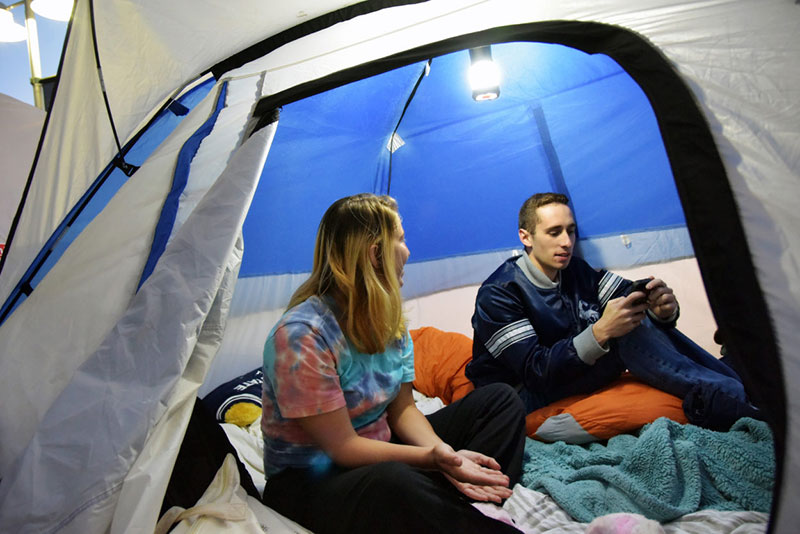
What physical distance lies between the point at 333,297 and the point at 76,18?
102 centimetres

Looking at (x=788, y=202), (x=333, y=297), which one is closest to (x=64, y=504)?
(x=333, y=297)

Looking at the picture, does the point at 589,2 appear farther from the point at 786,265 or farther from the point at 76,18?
the point at 76,18

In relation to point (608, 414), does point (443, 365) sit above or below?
above

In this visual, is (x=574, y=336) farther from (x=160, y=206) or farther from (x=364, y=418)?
(x=160, y=206)

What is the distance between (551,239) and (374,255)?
727 mm

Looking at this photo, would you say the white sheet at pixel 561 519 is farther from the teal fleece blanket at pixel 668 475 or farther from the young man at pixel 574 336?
the young man at pixel 574 336

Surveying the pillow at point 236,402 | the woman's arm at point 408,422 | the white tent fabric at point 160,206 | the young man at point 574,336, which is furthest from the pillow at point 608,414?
the pillow at point 236,402

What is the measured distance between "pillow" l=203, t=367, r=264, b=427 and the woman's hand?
757 mm

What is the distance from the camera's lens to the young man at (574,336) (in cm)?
123

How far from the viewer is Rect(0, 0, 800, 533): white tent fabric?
0.73 meters

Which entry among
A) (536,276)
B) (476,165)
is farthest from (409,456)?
(476,165)

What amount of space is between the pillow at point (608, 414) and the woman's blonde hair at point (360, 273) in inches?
20.1

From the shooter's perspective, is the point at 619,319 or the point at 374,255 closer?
the point at 374,255

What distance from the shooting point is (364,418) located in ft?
3.20
